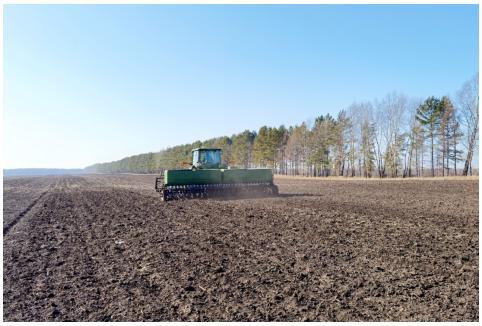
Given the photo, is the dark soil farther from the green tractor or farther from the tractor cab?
the tractor cab

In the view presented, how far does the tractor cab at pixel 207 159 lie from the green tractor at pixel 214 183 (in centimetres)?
16

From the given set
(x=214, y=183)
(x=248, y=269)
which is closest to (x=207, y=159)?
(x=214, y=183)

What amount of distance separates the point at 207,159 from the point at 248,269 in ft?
50.1

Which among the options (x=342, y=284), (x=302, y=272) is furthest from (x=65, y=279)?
(x=342, y=284)

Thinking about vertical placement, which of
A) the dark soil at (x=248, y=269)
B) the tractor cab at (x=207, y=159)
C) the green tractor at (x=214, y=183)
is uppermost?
the tractor cab at (x=207, y=159)

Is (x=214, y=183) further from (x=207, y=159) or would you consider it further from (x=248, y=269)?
(x=248, y=269)

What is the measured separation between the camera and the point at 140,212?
14.0 m

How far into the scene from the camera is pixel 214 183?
18750mm

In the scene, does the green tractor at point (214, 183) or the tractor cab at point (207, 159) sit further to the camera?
the tractor cab at point (207, 159)

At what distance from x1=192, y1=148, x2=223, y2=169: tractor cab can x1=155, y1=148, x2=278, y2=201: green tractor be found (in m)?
0.16

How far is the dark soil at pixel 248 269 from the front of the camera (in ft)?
15.2

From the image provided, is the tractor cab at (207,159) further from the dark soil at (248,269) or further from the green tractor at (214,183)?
the dark soil at (248,269)

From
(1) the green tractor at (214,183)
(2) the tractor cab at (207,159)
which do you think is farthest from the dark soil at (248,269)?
(2) the tractor cab at (207,159)

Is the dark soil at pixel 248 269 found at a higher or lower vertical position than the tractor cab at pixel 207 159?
lower
